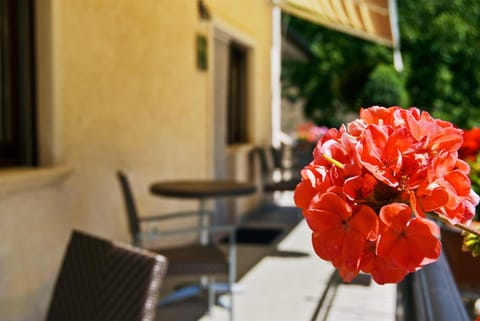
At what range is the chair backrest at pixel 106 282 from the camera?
1868mm

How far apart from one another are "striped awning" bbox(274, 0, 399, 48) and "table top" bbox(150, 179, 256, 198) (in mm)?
1687

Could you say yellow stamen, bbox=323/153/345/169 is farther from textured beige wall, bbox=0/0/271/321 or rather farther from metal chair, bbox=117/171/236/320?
metal chair, bbox=117/171/236/320

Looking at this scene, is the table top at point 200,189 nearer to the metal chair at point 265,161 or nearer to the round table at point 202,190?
the round table at point 202,190

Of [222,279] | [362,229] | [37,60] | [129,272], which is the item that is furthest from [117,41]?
[362,229]

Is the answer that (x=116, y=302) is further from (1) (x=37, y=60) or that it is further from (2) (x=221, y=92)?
(2) (x=221, y=92)

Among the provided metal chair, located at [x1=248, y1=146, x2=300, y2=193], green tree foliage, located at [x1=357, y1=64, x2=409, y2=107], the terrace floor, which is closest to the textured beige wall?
the terrace floor

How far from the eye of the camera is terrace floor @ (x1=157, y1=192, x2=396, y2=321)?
4297mm

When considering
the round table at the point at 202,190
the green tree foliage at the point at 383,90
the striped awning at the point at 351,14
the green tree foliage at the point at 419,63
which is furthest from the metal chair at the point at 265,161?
the green tree foliage at the point at 419,63

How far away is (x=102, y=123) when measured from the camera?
4539 mm

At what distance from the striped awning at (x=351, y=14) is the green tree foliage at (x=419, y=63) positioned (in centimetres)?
594

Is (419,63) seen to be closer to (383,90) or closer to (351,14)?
(383,90)

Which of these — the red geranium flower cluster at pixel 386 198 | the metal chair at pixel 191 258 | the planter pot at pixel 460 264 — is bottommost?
the metal chair at pixel 191 258

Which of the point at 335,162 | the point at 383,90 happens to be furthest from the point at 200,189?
the point at 383,90

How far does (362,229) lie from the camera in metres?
0.67
